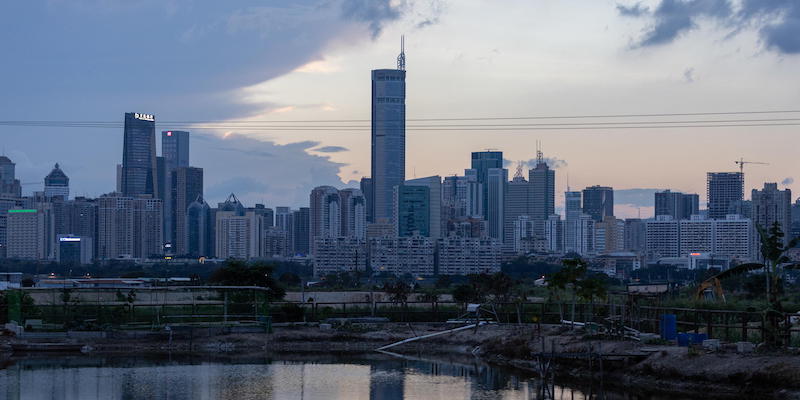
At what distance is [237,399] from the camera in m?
34.1

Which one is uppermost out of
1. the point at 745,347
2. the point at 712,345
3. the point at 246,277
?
the point at 246,277

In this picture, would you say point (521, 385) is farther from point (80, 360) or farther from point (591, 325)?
point (80, 360)

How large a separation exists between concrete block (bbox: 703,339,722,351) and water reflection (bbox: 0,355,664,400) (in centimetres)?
354

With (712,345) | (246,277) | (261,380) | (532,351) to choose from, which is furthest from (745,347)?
(246,277)

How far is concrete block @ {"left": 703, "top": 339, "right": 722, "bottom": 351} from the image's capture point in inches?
1393

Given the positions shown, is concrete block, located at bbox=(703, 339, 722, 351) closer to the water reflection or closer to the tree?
the water reflection

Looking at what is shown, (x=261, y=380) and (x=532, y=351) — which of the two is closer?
(x=261, y=380)

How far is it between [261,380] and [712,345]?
15939 mm

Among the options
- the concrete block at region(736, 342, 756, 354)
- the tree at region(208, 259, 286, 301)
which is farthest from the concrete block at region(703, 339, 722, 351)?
the tree at region(208, 259, 286, 301)

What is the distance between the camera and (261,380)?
1540 inches

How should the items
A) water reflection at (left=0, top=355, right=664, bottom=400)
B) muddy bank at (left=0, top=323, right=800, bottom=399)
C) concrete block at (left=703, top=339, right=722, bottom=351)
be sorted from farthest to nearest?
water reflection at (left=0, top=355, right=664, bottom=400) → concrete block at (left=703, top=339, right=722, bottom=351) → muddy bank at (left=0, top=323, right=800, bottom=399)

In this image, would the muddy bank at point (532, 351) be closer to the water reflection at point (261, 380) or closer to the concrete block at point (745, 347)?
the concrete block at point (745, 347)

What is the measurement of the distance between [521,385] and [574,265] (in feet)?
33.4

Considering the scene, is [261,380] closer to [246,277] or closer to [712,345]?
[712,345]
